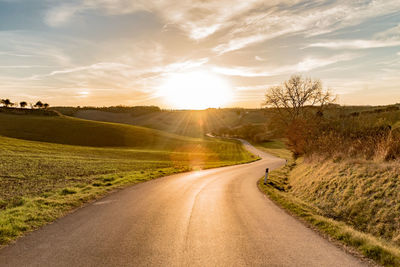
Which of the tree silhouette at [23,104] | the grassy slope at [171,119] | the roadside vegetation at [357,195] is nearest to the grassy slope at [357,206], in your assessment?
the roadside vegetation at [357,195]

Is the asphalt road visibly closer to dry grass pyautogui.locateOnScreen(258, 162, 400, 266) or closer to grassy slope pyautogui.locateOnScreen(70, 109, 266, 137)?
dry grass pyautogui.locateOnScreen(258, 162, 400, 266)

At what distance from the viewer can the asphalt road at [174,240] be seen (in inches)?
228

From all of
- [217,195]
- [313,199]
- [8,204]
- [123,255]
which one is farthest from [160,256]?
[313,199]

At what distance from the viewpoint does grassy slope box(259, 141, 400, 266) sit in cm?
696

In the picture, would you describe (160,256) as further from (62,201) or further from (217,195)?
(217,195)

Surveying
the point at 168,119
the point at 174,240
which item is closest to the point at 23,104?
the point at 168,119

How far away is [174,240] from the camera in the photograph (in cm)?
702

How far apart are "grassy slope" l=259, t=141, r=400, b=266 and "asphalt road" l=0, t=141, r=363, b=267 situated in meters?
0.81

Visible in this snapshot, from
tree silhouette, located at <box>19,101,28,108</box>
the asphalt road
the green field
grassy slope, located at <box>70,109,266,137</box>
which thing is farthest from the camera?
the green field

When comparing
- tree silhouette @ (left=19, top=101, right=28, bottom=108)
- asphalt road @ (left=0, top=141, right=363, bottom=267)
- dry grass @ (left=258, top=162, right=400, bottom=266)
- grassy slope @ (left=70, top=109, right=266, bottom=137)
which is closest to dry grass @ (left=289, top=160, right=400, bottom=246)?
dry grass @ (left=258, top=162, right=400, bottom=266)

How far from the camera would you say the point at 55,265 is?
548 centimetres

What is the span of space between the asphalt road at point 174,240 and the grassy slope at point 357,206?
2.67 feet

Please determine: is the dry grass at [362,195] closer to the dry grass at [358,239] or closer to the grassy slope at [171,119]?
the dry grass at [358,239]

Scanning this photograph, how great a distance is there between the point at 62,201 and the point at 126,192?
12.9ft
